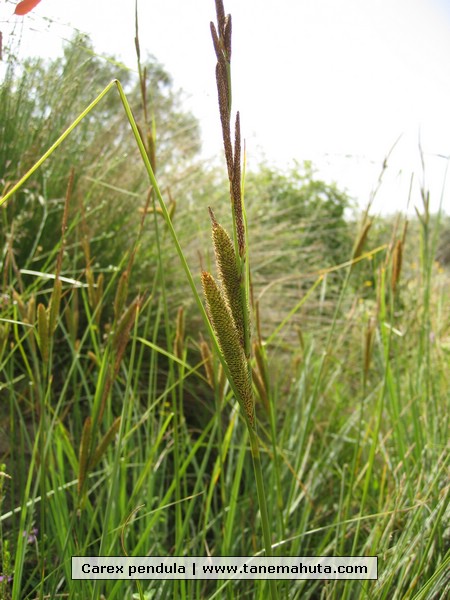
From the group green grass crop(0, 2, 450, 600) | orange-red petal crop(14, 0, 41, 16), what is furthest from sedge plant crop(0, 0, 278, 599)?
orange-red petal crop(14, 0, 41, 16)

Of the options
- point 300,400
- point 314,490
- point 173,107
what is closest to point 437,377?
point 300,400

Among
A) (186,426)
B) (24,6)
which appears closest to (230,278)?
(24,6)

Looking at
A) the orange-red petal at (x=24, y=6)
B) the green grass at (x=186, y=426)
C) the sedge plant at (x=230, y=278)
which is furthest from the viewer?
the green grass at (x=186, y=426)

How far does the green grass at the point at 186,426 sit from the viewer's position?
893mm

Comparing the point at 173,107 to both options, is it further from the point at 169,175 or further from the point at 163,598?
the point at 163,598

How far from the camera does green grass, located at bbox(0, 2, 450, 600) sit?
0.89 m

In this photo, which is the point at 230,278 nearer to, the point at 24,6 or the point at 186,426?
the point at 24,6

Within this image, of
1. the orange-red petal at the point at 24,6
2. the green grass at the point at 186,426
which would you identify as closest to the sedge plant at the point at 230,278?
the green grass at the point at 186,426

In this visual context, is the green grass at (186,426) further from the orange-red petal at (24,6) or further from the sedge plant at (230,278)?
the orange-red petal at (24,6)

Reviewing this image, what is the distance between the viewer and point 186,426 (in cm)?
196

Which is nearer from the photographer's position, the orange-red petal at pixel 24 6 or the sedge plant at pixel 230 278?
the sedge plant at pixel 230 278

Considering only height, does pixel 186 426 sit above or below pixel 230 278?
below

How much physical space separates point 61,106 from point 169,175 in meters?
1.01

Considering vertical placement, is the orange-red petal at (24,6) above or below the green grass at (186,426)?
above
